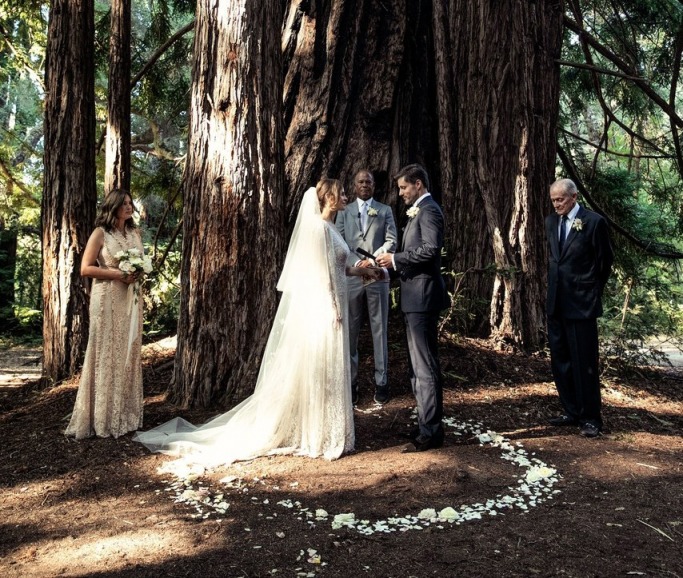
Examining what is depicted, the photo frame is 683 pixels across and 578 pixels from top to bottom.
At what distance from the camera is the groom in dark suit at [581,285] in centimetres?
643

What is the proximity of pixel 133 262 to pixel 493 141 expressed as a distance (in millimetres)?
4909

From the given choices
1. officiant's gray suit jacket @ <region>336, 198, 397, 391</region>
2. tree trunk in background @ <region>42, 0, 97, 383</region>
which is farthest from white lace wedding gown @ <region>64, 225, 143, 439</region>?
tree trunk in background @ <region>42, 0, 97, 383</region>

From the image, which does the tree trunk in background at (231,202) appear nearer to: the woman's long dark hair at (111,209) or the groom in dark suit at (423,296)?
the woman's long dark hair at (111,209)

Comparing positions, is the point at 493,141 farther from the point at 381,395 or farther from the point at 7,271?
the point at 7,271

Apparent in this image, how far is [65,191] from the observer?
29.4ft

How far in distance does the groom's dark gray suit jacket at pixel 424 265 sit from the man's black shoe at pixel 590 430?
1.86 metres

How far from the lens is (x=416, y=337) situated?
5809 millimetres

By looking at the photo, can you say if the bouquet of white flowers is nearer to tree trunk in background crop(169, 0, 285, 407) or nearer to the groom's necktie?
tree trunk in background crop(169, 0, 285, 407)

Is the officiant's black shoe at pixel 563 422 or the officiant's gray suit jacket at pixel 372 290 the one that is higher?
the officiant's gray suit jacket at pixel 372 290

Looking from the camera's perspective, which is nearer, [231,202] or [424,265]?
[424,265]

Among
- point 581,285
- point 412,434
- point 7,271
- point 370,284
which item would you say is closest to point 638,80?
point 581,285

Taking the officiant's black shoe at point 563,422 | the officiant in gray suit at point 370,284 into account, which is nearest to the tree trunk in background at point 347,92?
the officiant in gray suit at point 370,284

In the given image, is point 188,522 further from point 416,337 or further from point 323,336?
point 416,337

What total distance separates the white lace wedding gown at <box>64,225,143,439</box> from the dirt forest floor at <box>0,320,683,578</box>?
0.72ft
